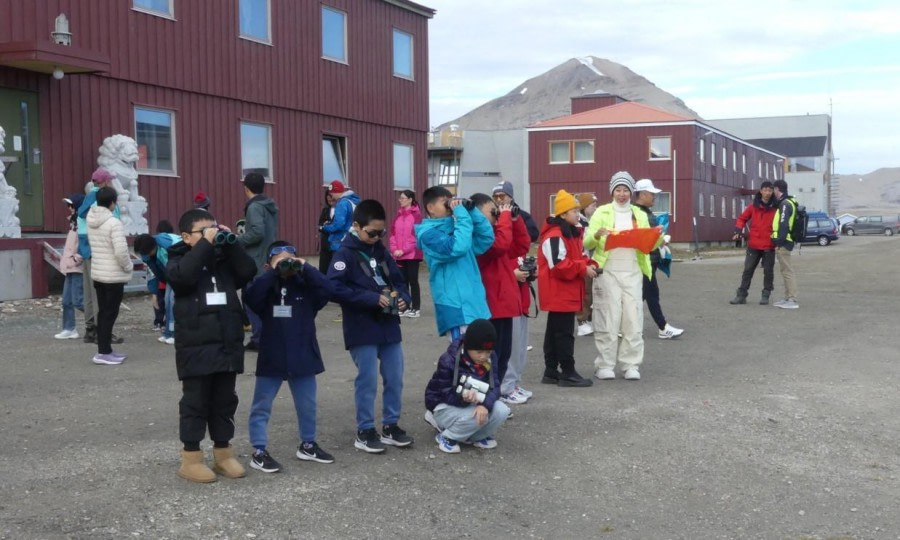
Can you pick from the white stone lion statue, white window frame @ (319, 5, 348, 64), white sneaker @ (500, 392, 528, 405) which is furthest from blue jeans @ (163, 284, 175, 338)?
white window frame @ (319, 5, 348, 64)

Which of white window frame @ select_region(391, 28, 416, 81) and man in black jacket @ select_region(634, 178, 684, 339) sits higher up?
white window frame @ select_region(391, 28, 416, 81)

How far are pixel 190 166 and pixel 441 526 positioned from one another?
14667 millimetres

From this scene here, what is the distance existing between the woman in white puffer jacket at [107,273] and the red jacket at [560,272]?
4177mm

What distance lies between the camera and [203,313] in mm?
5352

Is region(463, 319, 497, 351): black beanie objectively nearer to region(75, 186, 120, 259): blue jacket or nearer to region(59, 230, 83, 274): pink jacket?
region(75, 186, 120, 259): blue jacket

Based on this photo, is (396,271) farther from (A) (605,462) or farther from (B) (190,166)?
(B) (190,166)

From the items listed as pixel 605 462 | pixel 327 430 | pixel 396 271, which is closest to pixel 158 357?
pixel 327 430

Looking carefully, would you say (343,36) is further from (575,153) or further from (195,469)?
(575,153)

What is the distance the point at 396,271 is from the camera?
6.39 metres

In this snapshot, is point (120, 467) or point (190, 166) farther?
point (190, 166)

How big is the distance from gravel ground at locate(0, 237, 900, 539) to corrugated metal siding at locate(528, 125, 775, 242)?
134ft

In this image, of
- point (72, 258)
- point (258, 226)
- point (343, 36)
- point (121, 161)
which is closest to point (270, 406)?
point (258, 226)

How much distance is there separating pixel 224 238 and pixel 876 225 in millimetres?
76078

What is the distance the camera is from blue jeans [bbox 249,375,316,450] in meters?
5.66
